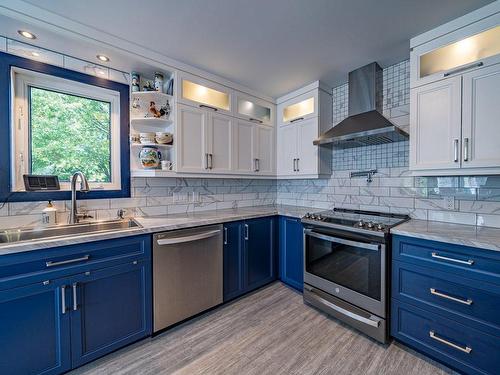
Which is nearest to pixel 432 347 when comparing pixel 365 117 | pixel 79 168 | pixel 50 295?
pixel 365 117

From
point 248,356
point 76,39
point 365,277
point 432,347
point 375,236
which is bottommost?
point 248,356

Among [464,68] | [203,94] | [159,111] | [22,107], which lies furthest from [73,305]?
[464,68]

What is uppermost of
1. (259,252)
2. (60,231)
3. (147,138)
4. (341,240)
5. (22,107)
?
(22,107)

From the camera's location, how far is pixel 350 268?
1927 mm

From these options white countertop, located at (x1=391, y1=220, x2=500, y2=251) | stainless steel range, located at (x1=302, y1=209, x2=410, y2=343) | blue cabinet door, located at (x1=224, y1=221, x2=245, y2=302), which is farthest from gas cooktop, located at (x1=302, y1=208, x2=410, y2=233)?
blue cabinet door, located at (x1=224, y1=221, x2=245, y2=302)

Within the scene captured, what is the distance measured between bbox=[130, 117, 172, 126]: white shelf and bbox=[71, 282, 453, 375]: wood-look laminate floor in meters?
1.99

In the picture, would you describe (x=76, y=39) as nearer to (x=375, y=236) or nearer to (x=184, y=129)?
(x=184, y=129)

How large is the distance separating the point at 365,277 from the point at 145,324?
187 centimetres

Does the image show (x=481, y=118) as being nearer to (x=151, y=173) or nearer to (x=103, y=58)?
(x=151, y=173)

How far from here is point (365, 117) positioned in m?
2.20

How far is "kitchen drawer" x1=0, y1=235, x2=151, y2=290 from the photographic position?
1.25m

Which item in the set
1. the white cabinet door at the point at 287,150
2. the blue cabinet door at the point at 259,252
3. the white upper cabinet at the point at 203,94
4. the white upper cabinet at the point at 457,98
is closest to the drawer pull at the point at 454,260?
the white upper cabinet at the point at 457,98

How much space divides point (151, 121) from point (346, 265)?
2.40m

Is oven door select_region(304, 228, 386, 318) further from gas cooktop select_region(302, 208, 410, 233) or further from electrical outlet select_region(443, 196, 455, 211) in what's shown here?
electrical outlet select_region(443, 196, 455, 211)
